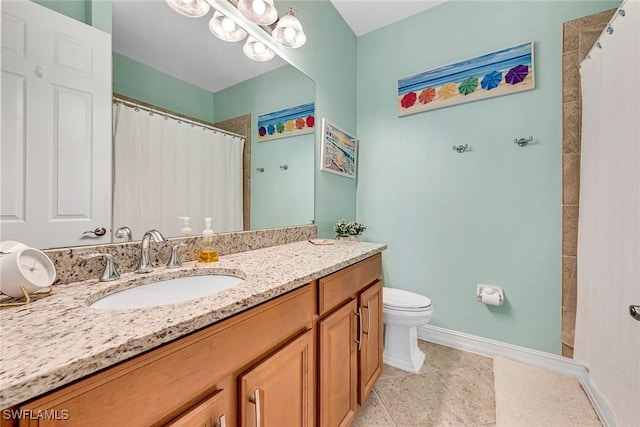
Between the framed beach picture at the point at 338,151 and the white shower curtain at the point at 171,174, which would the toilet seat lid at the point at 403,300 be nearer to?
the framed beach picture at the point at 338,151

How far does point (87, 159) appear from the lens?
815 millimetres

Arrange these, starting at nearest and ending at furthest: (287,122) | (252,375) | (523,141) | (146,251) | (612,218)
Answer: (252,375)
(146,251)
(612,218)
(287,122)
(523,141)

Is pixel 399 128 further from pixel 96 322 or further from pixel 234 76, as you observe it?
pixel 96 322

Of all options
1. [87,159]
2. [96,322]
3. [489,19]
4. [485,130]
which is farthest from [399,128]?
[96,322]

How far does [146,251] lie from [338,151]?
5.16 ft

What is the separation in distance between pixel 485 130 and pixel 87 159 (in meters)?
2.28

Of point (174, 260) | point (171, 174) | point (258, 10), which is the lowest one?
point (174, 260)

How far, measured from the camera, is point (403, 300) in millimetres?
1845

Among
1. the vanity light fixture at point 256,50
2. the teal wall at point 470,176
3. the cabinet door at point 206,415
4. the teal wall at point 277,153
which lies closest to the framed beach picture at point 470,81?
A: the teal wall at point 470,176

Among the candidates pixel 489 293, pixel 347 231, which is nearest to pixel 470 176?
pixel 489 293

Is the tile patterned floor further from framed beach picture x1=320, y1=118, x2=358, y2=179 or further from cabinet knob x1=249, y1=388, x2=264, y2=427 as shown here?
framed beach picture x1=320, y1=118, x2=358, y2=179

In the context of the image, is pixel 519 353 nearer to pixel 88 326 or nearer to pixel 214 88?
pixel 88 326

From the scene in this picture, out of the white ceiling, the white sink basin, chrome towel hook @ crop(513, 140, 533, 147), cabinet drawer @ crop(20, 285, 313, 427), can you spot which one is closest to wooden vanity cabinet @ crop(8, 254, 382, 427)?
cabinet drawer @ crop(20, 285, 313, 427)

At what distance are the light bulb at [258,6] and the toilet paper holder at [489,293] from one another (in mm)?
2216
